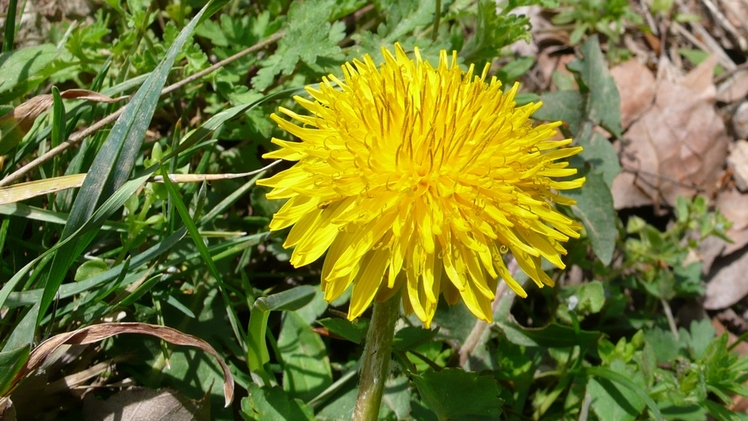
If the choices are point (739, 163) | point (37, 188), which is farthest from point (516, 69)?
point (37, 188)

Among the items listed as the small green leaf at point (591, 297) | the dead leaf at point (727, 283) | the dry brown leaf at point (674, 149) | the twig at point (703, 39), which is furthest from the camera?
the twig at point (703, 39)

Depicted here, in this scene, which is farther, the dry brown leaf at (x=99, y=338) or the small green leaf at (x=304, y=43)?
the small green leaf at (x=304, y=43)

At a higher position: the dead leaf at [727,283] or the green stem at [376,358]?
the green stem at [376,358]

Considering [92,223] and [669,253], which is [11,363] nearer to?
[92,223]

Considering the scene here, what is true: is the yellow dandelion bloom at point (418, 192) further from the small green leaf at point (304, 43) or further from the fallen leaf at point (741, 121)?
the fallen leaf at point (741, 121)

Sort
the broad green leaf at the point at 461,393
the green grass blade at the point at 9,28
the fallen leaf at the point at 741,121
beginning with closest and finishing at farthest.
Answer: the broad green leaf at the point at 461,393 → the green grass blade at the point at 9,28 → the fallen leaf at the point at 741,121

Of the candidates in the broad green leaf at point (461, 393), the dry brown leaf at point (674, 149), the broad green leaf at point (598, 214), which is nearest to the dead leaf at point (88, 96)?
the broad green leaf at point (461, 393)

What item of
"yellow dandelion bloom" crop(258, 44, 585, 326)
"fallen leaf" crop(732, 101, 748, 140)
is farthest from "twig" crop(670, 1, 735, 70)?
"yellow dandelion bloom" crop(258, 44, 585, 326)

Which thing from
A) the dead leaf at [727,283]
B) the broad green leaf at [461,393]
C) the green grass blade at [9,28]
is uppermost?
the green grass blade at [9,28]
